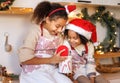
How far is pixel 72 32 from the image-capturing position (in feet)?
5.72

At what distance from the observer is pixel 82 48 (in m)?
1.86

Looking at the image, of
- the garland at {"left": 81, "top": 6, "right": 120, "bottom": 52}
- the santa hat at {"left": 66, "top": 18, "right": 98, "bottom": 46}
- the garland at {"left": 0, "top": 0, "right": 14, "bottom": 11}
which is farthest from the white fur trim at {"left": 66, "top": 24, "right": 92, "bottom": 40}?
the garland at {"left": 81, "top": 6, "right": 120, "bottom": 52}

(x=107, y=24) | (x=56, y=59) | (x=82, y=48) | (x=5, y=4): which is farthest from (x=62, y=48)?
(x=107, y=24)

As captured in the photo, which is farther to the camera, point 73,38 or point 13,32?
point 13,32

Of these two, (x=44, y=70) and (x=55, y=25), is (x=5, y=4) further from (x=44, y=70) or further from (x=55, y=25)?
(x=44, y=70)

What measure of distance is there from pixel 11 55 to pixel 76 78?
0.66 meters

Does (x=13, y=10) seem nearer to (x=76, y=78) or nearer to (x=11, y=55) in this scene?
(x=11, y=55)

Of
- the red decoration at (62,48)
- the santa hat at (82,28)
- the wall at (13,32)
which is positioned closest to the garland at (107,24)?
the wall at (13,32)

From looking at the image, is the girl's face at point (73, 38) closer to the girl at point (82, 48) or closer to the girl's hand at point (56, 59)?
the girl at point (82, 48)

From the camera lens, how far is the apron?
5.21 ft

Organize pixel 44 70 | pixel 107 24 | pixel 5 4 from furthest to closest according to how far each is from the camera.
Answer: pixel 107 24
pixel 5 4
pixel 44 70

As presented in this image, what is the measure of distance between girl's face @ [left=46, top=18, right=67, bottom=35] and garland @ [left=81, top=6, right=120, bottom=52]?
918 millimetres

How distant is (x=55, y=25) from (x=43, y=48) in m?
0.17

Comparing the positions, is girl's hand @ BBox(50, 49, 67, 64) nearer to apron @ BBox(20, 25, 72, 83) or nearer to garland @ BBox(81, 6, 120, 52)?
apron @ BBox(20, 25, 72, 83)
